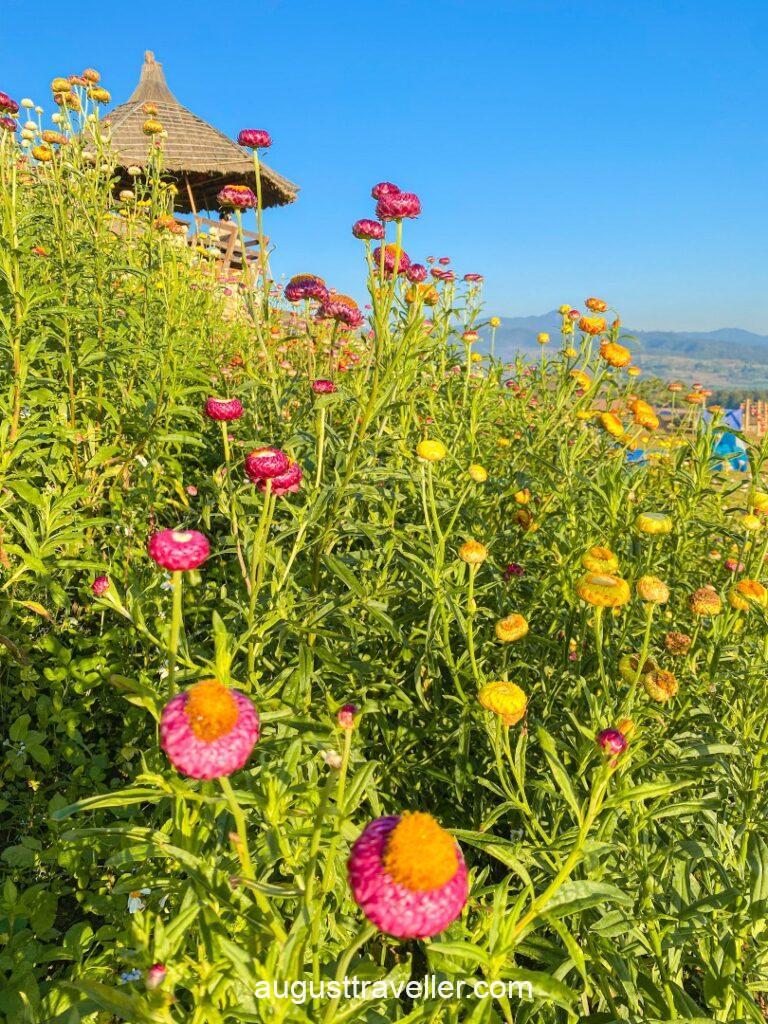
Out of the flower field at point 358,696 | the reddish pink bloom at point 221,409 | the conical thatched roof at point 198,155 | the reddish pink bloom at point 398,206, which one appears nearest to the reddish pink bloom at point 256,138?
the flower field at point 358,696

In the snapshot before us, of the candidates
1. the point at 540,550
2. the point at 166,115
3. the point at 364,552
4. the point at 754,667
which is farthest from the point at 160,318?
the point at 166,115

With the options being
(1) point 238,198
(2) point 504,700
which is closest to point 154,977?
(2) point 504,700

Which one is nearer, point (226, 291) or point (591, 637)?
point (591, 637)

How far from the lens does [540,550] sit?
2393mm

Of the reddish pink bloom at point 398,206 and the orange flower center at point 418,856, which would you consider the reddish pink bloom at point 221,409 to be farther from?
the orange flower center at point 418,856

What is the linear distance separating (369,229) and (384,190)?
145mm

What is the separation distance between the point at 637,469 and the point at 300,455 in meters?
1.42

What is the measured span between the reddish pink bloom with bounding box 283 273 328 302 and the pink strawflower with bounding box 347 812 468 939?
2.32m

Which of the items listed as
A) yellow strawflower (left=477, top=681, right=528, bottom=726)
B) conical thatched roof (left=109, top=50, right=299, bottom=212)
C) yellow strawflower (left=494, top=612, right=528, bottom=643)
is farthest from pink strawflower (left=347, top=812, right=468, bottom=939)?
conical thatched roof (left=109, top=50, right=299, bottom=212)

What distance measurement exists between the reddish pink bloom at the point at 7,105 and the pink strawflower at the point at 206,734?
309 cm

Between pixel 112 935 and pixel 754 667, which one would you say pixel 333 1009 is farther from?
pixel 754 667

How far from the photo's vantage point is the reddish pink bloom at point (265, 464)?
4.75ft

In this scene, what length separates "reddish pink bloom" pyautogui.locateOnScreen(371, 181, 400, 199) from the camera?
2357 mm

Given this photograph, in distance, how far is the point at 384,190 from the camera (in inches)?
93.0
